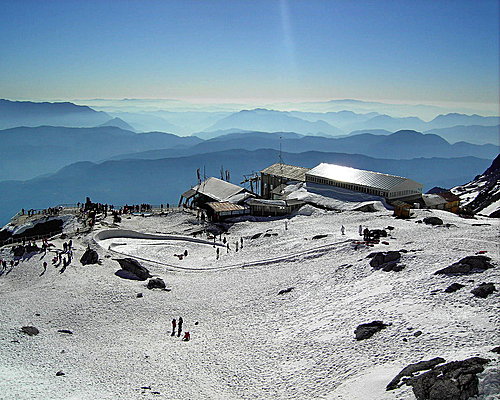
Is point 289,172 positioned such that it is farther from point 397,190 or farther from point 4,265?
point 4,265

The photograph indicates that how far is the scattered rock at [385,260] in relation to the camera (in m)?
32.3

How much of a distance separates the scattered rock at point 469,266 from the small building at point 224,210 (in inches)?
1534

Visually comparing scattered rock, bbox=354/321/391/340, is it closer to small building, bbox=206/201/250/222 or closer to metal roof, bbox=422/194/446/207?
small building, bbox=206/201/250/222

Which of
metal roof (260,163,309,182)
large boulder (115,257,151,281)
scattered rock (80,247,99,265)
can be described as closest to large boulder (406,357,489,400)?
large boulder (115,257,151,281)

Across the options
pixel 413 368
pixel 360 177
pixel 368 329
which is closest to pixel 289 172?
pixel 360 177

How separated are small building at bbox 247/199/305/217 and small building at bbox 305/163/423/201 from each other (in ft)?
28.6

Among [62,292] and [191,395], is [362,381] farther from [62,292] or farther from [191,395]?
[62,292]

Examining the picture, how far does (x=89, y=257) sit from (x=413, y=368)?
33217mm

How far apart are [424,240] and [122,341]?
26434mm

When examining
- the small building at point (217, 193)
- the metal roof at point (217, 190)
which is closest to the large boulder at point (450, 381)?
the small building at point (217, 193)

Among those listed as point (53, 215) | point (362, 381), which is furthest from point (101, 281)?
point (53, 215)

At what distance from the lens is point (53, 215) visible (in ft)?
217

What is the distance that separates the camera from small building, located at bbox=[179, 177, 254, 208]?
70.6 metres

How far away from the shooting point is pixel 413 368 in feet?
57.7
